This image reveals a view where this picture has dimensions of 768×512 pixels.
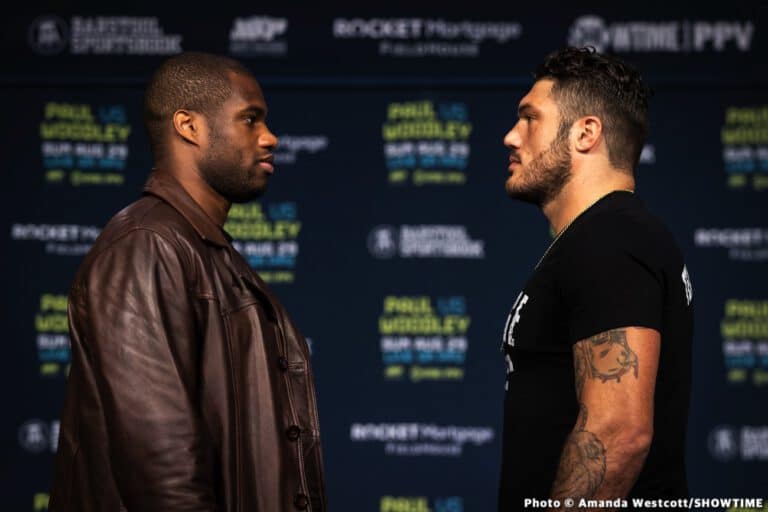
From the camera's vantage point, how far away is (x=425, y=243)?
3826 millimetres

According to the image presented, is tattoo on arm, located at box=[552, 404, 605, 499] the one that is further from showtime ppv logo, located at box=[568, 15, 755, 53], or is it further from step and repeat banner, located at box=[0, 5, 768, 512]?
showtime ppv logo, located at box=[568, 15, 755, 53]

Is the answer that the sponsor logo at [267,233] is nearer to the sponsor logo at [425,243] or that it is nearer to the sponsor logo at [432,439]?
the sponsor logo at [425,243]

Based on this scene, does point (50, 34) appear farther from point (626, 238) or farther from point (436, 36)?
point (626, 238)

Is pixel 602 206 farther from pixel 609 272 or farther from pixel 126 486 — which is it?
pixel 126 486

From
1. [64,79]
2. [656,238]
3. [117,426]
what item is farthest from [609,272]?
[64,79]

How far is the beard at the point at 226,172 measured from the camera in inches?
77.6

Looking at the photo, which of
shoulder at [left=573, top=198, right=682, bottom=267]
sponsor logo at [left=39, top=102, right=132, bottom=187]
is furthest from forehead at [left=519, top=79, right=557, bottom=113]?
sponsor logo at [left=39, top=102, right=132, bottom=187]

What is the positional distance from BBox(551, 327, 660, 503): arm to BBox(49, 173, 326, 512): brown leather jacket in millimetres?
578

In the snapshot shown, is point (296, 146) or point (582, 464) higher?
point (296, 146)

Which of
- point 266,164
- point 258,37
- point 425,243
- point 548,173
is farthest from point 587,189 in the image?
point 258,37

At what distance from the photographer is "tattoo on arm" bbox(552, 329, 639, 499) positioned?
165cm

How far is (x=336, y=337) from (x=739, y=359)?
5.58 ft

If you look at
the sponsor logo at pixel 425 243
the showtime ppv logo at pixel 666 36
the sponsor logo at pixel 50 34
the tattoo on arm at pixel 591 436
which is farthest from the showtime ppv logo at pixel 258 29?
the tattoo on arm at pixel 591 436

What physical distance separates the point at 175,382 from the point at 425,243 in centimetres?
226
